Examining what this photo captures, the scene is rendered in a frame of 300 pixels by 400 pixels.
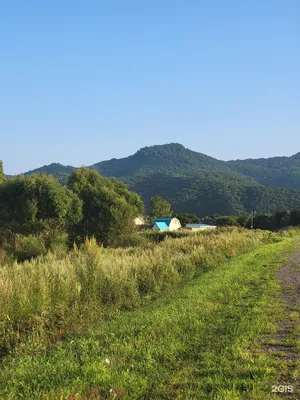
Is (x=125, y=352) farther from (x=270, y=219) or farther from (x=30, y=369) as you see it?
(x=270, y=219)

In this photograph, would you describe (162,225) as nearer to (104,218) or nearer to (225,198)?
(104,218)

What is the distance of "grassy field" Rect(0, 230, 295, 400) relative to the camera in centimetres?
402

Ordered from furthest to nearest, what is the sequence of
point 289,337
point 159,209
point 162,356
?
point 159,209, point 289,337, point 162,356

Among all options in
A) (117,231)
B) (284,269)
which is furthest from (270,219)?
(284,269)

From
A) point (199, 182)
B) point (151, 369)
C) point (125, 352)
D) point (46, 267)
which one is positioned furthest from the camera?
point (199, 182)

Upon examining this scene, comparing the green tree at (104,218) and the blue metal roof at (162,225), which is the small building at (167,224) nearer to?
the blue metal roof at (162,225)

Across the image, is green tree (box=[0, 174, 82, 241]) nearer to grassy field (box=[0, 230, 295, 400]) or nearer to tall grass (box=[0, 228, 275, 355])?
tall grass (box=[0, 228, 275, 355])

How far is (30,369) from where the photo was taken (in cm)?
470

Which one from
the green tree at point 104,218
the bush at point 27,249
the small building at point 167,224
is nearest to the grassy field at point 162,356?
the bush at point 27,249

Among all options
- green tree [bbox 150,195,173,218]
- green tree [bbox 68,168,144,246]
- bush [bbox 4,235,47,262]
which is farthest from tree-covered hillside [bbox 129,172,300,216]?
bush [bbox 4,235,47,262]

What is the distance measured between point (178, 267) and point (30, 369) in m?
8.26

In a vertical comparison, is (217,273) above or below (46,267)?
below

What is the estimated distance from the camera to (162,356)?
16.6ft

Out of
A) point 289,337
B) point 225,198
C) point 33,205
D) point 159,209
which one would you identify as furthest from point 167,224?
point 225,198
